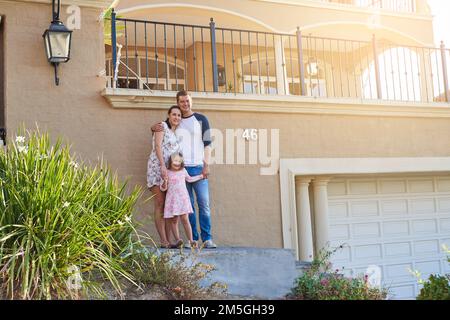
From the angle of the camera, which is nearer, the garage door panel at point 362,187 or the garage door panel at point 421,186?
the garage door panel at point 362,187

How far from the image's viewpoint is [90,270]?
17.6 ft

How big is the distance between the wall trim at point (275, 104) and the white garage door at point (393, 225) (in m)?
1.19

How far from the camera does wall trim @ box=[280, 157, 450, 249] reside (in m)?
8.31

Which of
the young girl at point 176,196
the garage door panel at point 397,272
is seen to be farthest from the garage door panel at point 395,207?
the young girl at point 176,196

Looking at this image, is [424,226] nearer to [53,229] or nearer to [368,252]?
[368,252]

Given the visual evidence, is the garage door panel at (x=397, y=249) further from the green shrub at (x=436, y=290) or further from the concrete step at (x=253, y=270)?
the green shrub at (x=436, y=290)

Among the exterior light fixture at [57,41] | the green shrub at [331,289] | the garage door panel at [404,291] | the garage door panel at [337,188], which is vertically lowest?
the garage door panel at [404,291]

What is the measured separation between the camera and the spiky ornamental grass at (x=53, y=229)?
4922 millimetres

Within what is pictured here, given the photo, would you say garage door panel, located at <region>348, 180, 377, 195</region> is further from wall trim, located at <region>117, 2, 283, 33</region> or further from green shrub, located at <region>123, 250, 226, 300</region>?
wall trim, located at <region>117, 2, 283, 33</region>

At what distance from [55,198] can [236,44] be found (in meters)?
9.54

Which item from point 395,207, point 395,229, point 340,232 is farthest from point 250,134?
point 395,229

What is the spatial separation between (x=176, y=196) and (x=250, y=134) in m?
1.94

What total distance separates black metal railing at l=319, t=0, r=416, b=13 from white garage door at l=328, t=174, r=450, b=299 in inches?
230

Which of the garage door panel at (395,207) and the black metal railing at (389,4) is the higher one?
the black metal railing at (389,4)
